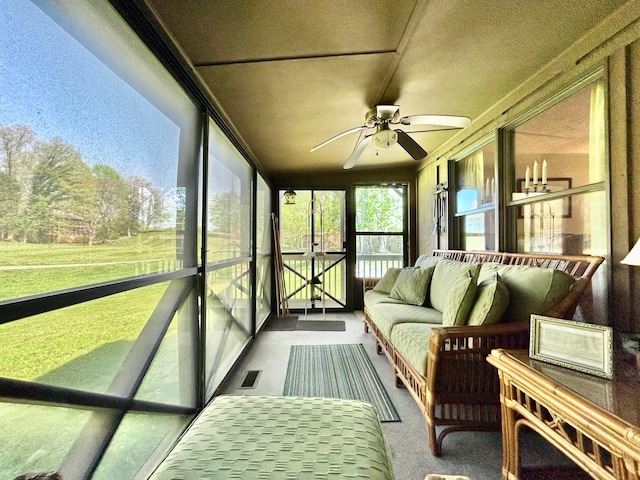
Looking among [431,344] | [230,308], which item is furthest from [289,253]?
[431,344]

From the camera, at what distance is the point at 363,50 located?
174cm

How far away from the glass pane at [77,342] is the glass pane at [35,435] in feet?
0.26

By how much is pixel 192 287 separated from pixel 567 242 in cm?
271

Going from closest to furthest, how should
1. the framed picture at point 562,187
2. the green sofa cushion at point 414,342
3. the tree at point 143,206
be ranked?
1. the tree at point 143,206
2. the green sofa cushion at point 414,342
3. the framed picture at point 562,187

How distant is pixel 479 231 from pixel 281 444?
10.2ft

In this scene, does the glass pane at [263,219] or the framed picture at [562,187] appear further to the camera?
the glass pane at [263,219]

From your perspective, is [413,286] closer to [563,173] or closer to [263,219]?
[563,173]

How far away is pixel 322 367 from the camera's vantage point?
105 inches

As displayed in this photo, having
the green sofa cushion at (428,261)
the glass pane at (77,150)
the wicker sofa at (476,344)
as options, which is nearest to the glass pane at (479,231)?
the green sofa cushion at (428,261)

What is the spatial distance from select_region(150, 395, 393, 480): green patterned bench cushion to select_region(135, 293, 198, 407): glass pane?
1.53ft

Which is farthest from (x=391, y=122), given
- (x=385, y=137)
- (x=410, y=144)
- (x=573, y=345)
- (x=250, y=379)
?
(x=250, y=379)

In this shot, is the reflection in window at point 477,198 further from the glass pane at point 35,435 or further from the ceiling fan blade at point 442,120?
the glass pane at point 35,435

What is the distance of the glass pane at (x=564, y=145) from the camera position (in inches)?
71.5

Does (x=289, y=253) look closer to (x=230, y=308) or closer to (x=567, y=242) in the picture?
(x=230, y=308)
